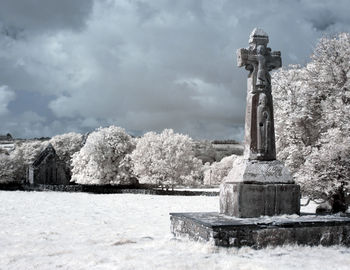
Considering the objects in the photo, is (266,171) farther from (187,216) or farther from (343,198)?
(343,198)

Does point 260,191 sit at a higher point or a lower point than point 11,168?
higher

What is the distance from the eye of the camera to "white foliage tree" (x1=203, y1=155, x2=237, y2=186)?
79.2 meters

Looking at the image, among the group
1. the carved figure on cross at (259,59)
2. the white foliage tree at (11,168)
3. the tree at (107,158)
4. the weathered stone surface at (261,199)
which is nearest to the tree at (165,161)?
the tree at (107,158)

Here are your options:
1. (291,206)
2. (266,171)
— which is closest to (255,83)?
(266,171)

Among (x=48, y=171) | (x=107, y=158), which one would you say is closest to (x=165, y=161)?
(x=107, y=158)

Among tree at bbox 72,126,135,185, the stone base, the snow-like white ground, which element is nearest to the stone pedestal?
the stone base

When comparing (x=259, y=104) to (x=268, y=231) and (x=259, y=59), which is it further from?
(x=268, y=231)

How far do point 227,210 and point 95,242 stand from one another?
117 inches

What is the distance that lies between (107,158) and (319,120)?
3455 cm

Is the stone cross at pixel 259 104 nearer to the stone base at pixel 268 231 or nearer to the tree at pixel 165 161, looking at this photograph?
the stone base at pixel 268 231

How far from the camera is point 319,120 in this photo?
17.7 metres

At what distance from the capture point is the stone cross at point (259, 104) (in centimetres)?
833

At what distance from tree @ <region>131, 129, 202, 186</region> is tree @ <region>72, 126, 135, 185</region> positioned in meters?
2.49

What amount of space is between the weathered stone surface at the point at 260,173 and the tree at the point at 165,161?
35776 mm
